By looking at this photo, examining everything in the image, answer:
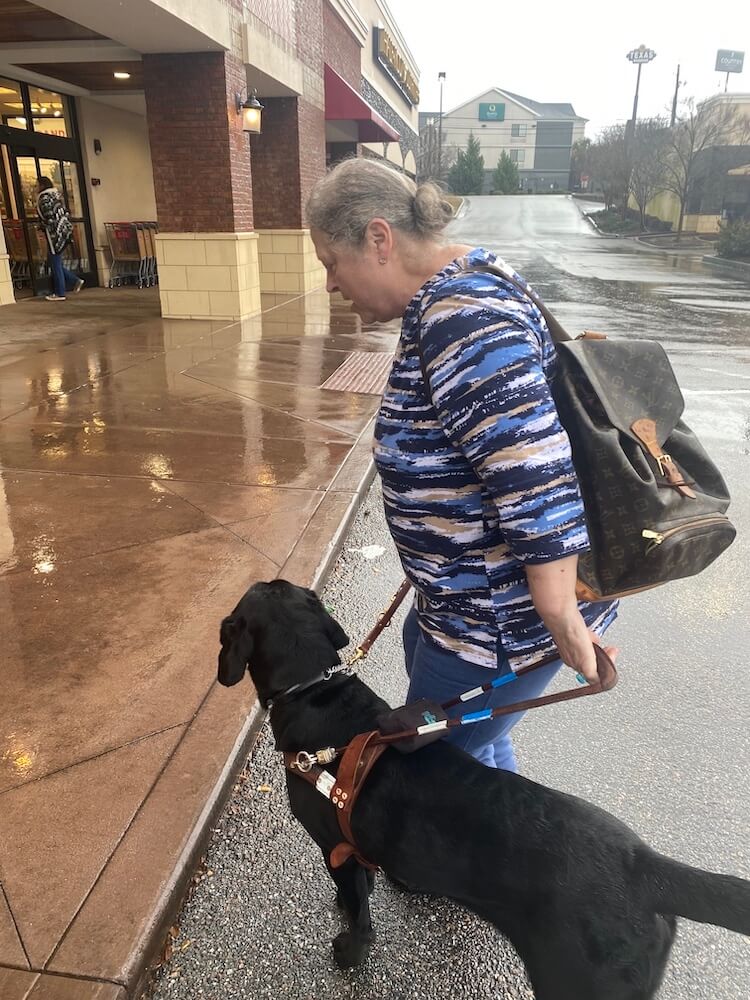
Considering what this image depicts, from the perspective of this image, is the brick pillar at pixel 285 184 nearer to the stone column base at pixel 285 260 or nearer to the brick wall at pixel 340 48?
the stone column base at pixel 285 260

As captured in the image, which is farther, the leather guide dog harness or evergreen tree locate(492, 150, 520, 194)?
evergreen tree locate(492, 150, 520, 194)

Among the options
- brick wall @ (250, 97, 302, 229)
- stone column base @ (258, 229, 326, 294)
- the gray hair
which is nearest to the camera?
the gray hair

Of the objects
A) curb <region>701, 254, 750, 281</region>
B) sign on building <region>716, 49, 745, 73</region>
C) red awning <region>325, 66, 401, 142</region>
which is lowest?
curb <region>701, 254, 750, 281</region>

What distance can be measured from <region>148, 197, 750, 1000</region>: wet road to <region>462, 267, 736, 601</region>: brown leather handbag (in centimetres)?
116

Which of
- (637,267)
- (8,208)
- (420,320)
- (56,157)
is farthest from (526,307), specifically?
(637,267)

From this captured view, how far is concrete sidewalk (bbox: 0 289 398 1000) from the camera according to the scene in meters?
2.02

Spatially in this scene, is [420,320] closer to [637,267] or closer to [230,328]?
[230,328]

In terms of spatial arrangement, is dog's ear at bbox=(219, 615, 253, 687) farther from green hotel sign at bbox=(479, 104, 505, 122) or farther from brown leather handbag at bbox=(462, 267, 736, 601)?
green hotel sign at bbox=(479, 104, 505, 122)

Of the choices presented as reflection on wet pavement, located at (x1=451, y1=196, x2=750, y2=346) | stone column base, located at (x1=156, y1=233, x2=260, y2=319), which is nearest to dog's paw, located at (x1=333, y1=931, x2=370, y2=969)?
reflection on wet pavement, located at (x1=451, y1=196, x2=750, y2=346)

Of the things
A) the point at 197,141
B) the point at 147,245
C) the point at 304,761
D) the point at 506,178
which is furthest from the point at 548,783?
the point at 506,178

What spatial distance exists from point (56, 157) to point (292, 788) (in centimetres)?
1616

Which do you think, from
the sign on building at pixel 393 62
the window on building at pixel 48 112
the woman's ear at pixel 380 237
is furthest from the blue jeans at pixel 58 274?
the sign on building at pixel 393 62

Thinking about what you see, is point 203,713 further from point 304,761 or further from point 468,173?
point 468,173

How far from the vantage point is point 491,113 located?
318 feet
